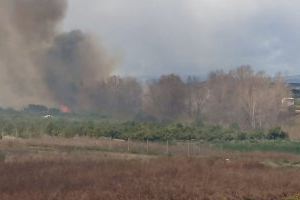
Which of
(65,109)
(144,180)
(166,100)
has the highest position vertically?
(166,100)

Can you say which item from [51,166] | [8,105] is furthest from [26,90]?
[51,166]

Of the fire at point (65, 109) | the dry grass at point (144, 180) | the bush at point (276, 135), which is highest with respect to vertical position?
the fire at point (65, 109)

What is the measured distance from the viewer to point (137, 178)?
18.3m

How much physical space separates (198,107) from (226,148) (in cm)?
2131

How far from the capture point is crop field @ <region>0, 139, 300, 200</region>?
15.5 metres

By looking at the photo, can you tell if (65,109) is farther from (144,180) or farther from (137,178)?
(144,180)

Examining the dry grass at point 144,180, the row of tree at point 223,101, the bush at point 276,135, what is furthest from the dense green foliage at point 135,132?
the dry grass at point 144,180

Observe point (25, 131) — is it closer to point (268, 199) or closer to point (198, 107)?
point (198, 107)

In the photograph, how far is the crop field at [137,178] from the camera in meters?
15.5

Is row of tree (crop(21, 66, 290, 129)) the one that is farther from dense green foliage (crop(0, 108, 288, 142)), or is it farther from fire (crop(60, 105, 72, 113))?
dense green foliage (crop(0, 108, 288, 142))

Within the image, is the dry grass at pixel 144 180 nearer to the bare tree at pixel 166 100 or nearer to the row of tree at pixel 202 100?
the row of tree at pixel 202 100

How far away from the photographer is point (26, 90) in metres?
63.5

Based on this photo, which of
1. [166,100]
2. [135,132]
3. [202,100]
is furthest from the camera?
[202,100]

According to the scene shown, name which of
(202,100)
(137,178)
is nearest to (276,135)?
(202,100)
